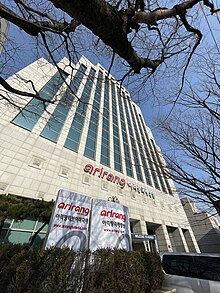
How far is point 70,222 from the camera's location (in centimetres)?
511

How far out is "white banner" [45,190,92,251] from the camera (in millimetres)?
4699

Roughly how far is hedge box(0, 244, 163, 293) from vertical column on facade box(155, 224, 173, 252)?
36.2 feet

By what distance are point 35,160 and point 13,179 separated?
5.73ft

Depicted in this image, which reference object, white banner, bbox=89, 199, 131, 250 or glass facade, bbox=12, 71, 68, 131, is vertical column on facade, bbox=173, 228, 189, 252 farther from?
glass facade, bbox=12, 71, 68, 131

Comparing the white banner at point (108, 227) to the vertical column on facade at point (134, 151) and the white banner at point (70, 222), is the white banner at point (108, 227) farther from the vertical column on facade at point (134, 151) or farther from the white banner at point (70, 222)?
the vertical column on facade at point (134, 151)

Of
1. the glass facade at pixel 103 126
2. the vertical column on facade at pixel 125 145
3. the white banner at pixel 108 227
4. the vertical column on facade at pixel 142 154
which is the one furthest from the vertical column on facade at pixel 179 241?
the white banner at pixel 108 227

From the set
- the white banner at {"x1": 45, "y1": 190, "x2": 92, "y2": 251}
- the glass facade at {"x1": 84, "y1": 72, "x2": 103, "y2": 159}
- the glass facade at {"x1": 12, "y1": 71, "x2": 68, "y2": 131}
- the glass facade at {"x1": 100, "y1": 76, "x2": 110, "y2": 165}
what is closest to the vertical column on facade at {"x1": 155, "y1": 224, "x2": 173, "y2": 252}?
the glass facade at {"x1": 100, "y1": 76, "x2": 110, "y2": 165}

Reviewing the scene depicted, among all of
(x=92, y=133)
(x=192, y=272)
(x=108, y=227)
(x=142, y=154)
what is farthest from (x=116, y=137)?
(x=192, y=272)

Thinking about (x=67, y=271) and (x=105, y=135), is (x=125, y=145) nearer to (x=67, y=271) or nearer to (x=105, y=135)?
(x=105, y=135)

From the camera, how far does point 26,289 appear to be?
9.36 ft

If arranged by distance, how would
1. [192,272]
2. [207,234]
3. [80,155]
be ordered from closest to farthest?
1. [192,272]
2. [80,155]
3. [207,234]

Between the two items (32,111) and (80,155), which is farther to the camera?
(80,155)

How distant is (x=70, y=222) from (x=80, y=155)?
739 cm

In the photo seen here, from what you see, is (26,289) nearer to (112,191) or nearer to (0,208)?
(0,208)
